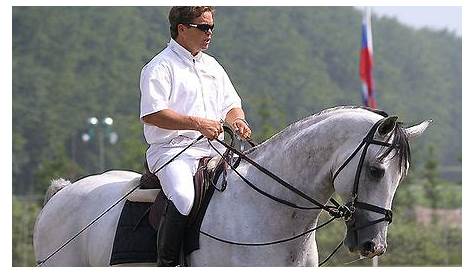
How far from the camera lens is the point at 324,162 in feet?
19.4

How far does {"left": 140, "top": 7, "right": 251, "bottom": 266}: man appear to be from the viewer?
19.7 feet

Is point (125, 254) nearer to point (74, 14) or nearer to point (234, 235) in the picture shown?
point (234, 235)

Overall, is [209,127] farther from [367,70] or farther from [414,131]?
[367,70]

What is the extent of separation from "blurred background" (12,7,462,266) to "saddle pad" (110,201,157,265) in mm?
29779

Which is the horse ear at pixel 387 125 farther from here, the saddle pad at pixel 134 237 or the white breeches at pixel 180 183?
the saddle pad at pixel 134 237

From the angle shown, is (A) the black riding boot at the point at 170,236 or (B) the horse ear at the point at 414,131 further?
(A) the black riding boot at the point at 170,236

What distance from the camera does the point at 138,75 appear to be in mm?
44906

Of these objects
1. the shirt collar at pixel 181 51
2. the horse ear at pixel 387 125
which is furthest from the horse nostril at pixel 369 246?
the shirt collar at pixel 181 51

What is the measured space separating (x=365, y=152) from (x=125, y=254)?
1.58 m

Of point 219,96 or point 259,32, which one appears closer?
point 219,96

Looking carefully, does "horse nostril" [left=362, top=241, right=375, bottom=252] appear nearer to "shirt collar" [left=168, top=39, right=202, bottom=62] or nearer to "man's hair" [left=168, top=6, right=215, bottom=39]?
"shirt collar" [left=168, top=39, right=202, bottom=62]

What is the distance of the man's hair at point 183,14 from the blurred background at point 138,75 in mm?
29945

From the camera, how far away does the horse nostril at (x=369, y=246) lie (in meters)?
5.63
